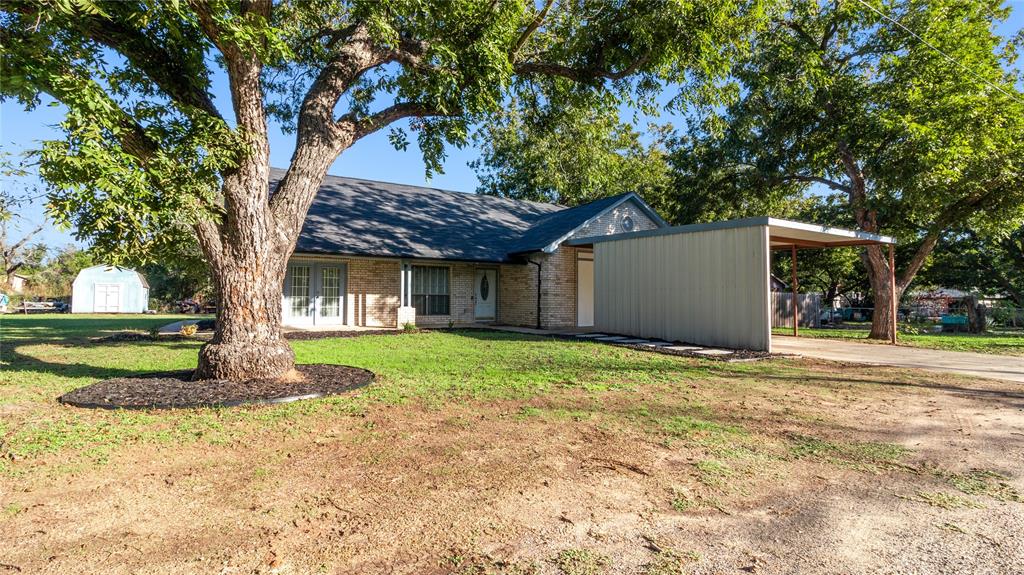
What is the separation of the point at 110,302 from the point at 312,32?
1266 inches

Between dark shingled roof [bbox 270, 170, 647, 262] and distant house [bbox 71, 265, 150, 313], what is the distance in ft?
72.7

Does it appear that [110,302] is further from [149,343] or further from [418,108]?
[418,108]

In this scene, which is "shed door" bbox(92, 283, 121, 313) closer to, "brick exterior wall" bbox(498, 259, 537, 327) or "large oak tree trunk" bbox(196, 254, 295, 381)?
"brick exterior wall" bbox(498, 259, 537, 327)

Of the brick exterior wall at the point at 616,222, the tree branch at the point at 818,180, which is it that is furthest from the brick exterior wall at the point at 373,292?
the tree branch at the point at 818,180

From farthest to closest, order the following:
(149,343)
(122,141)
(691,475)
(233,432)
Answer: (149,343)
(122,141)
(233,432)
(691,475)

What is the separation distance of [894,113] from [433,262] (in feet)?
41.7

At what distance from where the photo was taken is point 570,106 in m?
10.5

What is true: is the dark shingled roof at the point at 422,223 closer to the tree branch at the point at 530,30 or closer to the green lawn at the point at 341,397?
the green lawn at the point at 341,397

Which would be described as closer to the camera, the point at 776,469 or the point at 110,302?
the point at 776,469

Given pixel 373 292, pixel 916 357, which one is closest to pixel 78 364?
pixel 373 292

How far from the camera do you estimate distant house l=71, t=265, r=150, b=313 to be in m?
31.4

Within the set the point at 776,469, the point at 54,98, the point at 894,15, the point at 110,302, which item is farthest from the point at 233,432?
the point at 110,302

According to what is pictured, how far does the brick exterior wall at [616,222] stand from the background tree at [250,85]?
312 inches

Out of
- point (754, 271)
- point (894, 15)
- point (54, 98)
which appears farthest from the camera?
point (894, 15)
